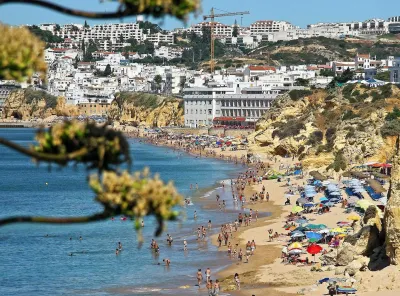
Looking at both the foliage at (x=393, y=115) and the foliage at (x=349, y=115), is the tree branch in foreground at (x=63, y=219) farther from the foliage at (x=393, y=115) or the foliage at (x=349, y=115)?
the foliage at (x=349, y=115)

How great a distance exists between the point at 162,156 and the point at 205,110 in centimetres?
3100

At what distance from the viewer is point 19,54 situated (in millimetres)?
5488

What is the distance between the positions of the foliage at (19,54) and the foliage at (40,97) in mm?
179157

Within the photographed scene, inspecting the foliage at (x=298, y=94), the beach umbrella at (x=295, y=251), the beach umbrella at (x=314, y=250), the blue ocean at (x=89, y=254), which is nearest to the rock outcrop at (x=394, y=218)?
the blue ocean at (x=89, y=254)

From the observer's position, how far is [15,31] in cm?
556

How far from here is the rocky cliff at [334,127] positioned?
60469mm

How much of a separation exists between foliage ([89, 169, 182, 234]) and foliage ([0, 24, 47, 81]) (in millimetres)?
769

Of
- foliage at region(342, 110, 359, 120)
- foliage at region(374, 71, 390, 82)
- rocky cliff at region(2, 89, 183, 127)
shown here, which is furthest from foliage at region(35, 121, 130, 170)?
rocky cliff at region(2, 89, 183, 127)

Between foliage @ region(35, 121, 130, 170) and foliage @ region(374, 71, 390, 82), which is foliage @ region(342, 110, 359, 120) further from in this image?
foliage @ region(35, 121, 130, 170)

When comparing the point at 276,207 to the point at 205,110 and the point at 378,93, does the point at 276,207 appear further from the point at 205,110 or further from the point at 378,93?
the point at 205,110

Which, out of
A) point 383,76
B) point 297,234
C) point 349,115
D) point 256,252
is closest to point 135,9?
point 256,252

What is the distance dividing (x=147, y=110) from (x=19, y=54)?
496 ft

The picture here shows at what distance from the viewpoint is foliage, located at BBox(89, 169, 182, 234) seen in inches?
209

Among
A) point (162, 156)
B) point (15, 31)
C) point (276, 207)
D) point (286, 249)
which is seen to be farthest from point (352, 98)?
point (15, 31)
